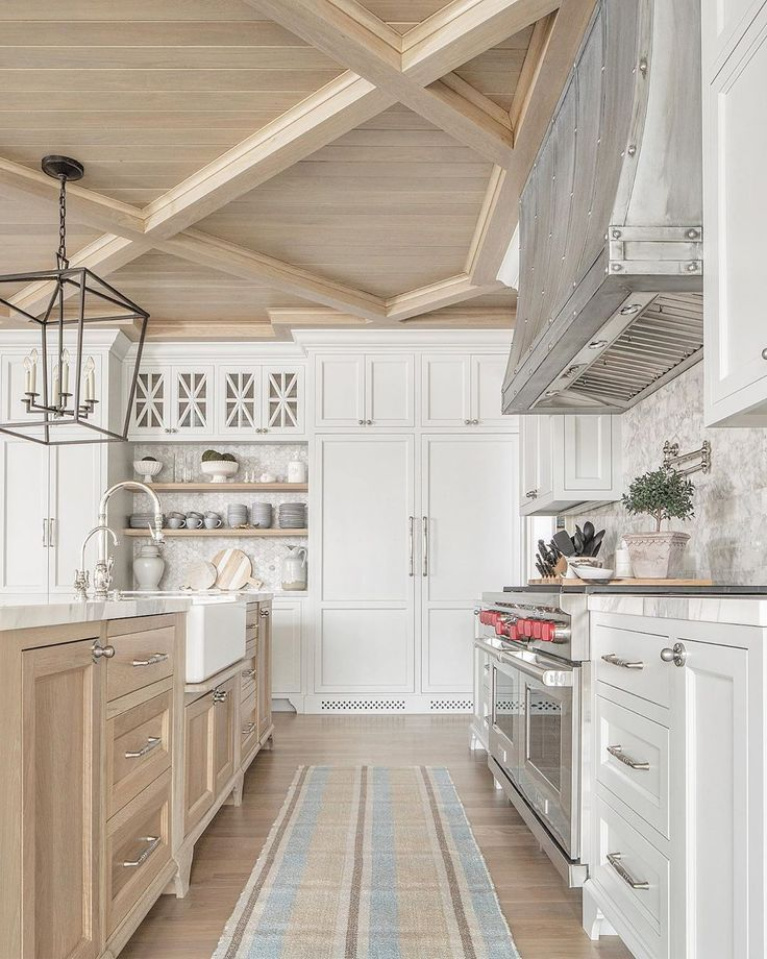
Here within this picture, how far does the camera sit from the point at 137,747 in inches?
80.5

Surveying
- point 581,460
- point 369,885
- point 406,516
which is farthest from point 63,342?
point 406,516

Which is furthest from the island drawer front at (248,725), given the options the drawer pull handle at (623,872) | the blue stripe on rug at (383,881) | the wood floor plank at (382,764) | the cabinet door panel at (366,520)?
the drawer pull handle at (623,872)

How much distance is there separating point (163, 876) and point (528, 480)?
313 centimetres

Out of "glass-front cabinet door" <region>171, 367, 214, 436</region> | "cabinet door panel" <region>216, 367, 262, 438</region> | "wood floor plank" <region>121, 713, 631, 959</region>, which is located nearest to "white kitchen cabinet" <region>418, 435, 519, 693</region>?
"wood floor plank" <region>121, 713, 631, 959</region>

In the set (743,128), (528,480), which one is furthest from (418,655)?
(743,128)

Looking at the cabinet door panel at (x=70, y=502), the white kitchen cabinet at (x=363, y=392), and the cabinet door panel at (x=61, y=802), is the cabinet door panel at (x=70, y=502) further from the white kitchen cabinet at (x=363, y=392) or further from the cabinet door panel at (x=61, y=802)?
the cabinet door panel at (x=61, y=802)

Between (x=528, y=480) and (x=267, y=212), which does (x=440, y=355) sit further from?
(x=267, y=212)

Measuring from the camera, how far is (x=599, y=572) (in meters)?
2.91

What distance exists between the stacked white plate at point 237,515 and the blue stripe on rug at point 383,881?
2632 millimetres

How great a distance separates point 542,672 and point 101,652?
1389mm

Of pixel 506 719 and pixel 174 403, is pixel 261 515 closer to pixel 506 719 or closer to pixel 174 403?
pixel 174 403

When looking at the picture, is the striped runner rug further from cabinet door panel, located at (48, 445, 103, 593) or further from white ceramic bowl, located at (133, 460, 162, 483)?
white ceramic bowl, located at (133, 460, 162, 483)

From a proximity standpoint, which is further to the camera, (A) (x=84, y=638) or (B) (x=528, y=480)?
(B) (x=528, y=480)

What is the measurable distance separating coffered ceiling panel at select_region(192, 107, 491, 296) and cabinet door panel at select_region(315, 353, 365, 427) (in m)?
0.76
